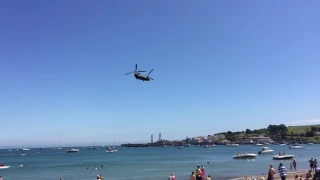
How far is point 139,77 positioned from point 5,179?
41.8m

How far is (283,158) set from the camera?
236 ft

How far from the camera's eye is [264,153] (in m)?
109

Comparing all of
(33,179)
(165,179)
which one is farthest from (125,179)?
(33,179)

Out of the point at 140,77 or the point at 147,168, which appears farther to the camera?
the point at 147,168

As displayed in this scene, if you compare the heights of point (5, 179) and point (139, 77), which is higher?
point (139, 77)

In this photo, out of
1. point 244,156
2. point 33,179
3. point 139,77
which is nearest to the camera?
point 139,77

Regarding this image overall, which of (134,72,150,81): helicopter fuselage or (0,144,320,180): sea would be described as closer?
(134,72,150,81): helicopter fuselage

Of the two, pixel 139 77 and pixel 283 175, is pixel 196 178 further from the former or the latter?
pixel 139 77

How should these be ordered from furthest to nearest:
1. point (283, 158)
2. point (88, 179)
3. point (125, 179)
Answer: point (283, 158) → point (88, 179) → point (125, 179)

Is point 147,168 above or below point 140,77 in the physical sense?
below

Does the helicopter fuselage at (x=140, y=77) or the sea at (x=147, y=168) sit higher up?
the helicopter fuselage at (x=140, y=77)

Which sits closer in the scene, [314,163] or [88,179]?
[314,163]

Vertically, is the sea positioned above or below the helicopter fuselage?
below

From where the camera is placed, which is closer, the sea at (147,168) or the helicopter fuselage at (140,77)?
the helicopter fuselage at (140,77)
